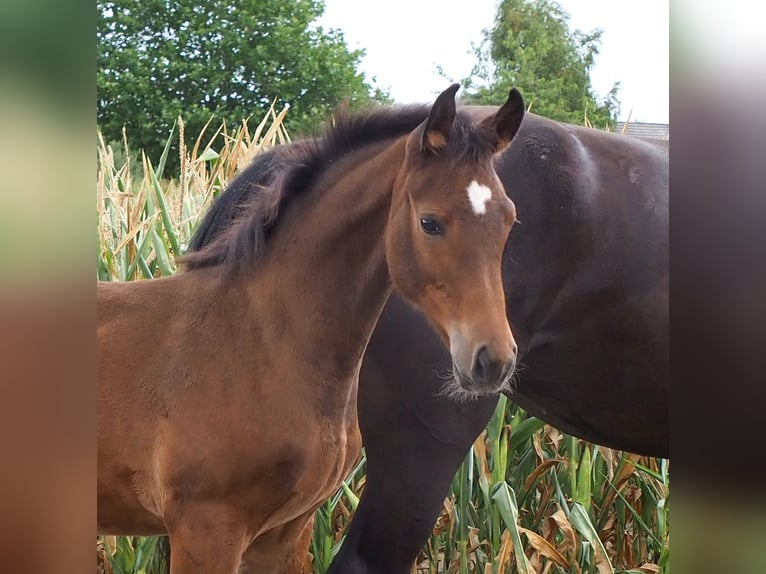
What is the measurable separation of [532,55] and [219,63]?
81 cm

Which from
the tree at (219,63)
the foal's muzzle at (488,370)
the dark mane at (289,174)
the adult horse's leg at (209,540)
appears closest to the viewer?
the foal's muzzle at (488,370)

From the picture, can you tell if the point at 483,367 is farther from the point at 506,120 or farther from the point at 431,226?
the point at 506,120

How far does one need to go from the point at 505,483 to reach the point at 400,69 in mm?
1147

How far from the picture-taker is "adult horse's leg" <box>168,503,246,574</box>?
1563 mm

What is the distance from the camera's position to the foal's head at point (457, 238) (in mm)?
1441

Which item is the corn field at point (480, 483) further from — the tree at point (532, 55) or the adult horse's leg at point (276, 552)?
the tree at point (532, 55)

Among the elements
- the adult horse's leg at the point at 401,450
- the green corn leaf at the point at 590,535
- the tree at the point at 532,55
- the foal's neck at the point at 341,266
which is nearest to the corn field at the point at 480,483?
the green corn leaf at the point at 590,535

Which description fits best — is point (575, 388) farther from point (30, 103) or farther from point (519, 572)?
point (30, 103)

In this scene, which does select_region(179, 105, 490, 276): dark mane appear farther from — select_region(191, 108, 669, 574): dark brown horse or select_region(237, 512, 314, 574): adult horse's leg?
select_region(237, 512, 314, 574): adult horse's leg

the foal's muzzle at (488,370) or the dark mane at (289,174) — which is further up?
the dark mane at (289,174)

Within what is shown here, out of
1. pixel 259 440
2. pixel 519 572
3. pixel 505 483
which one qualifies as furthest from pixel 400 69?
pixel 519 572

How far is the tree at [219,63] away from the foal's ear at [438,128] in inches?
20.7

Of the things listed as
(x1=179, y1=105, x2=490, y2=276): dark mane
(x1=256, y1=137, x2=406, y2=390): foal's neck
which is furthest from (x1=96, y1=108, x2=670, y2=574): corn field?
(x1=256, y1=137, x2=406, y2=390): foal's neck

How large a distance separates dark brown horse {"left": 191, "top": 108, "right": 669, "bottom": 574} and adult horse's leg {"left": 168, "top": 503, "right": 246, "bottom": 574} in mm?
508
